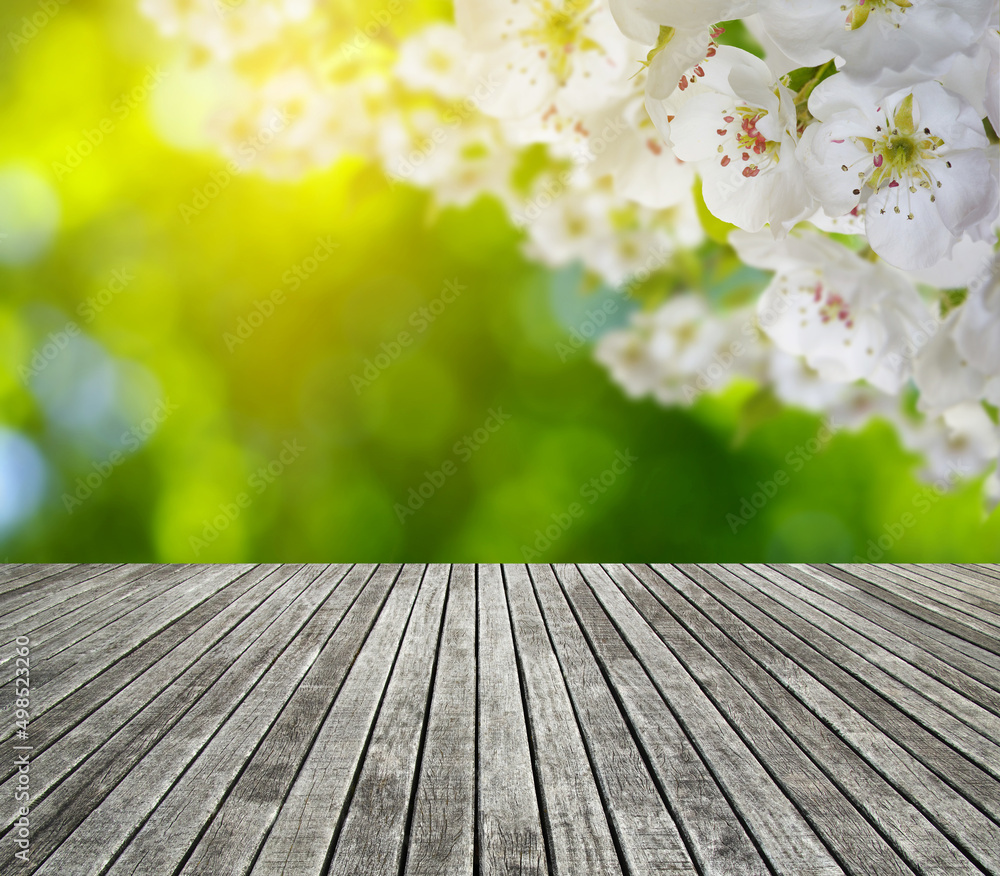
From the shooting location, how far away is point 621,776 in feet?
4.41

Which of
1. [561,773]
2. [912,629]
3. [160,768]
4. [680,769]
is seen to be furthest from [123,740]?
[912,629]

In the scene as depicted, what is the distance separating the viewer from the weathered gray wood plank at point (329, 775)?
111 centimetres

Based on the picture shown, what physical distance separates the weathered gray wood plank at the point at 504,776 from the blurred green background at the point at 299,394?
1.20 m

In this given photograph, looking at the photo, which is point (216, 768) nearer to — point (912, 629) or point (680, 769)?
point (680, 769)

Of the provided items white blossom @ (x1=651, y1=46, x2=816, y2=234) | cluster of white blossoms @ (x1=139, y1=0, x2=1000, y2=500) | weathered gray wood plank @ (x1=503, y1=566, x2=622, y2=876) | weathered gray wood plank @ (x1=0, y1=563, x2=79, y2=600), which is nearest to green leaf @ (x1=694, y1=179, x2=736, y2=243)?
cluster of white blossoms @ (x1=139, y1=0, x2=1000, y2=500)

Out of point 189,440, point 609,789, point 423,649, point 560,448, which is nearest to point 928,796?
point 609,789

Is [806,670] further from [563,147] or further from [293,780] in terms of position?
[563,147]

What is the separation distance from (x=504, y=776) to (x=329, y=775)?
0.26 meters

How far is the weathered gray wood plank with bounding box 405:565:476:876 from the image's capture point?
1114 mm

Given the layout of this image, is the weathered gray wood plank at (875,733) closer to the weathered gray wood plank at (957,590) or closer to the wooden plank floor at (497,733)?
the wooden plank floor at (497,733)

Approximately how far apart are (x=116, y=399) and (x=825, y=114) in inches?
125

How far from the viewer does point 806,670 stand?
1871mm

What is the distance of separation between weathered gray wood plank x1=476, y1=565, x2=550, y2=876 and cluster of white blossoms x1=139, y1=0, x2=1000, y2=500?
0.65m

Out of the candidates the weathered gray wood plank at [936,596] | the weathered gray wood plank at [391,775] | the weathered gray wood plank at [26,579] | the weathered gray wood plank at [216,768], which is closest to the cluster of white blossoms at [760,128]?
the weathered gray wood plank at [391,775]
